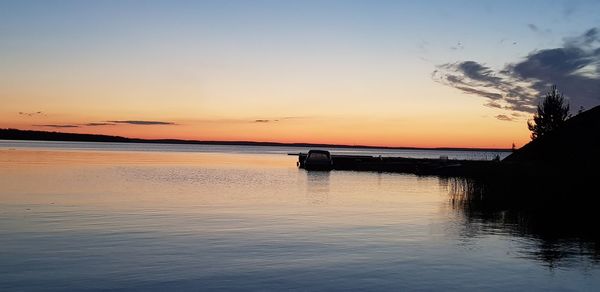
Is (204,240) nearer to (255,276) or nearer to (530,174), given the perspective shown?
(255,276)

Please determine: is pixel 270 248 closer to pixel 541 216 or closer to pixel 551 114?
pixel 541 216

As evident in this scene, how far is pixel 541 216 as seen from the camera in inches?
1204

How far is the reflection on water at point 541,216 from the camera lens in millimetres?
20281

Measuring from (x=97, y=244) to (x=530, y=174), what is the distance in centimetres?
2733

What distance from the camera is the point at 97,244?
1977 centimetres

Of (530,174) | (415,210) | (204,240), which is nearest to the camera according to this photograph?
(204,240)

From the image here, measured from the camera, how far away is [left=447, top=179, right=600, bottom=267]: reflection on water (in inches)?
798

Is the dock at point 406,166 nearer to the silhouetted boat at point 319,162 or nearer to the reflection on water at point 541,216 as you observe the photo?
the silhouetted boat at point 319,162

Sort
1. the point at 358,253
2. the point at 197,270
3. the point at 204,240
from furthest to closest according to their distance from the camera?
1. the point at 204,240
2. the point at 358,253
3. the point at 197,270

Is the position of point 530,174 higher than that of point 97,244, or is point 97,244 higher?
point 530,174

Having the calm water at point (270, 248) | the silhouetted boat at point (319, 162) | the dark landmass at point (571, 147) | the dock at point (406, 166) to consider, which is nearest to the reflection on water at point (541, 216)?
the calm water at point (270, 248)

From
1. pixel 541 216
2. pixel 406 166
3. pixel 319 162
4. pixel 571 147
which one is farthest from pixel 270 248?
pixel 406 166

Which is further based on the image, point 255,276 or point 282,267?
point 282,267

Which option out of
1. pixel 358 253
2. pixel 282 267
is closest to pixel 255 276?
pixel 282 267
